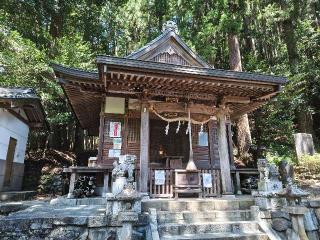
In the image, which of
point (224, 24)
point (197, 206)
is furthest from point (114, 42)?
point (197, 206)

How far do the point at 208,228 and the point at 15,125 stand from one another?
928 cm

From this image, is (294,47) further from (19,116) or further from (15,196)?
(15,196)

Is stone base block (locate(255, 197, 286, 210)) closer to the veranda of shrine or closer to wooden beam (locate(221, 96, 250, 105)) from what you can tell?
the veranda of shrine

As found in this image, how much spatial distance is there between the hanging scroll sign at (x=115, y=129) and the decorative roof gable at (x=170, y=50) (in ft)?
12.0

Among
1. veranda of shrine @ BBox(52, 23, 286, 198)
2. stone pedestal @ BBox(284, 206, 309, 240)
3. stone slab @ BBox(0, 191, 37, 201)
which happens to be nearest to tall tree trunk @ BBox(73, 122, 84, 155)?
stone slab @ BBox(0, 191, 37, 201)

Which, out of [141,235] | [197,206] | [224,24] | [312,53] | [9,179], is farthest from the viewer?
[312,53]

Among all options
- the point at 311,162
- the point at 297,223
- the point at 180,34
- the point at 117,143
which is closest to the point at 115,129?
the point at 117,143

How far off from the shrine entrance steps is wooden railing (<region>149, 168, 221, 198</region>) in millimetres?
1369

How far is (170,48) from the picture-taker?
40.8 ft

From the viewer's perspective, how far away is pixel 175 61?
12484mm

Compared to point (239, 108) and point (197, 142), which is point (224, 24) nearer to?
point (239, 108)

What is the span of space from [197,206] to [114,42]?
18.4 meters

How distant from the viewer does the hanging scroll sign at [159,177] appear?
846 cm

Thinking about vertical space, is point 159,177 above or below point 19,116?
below
